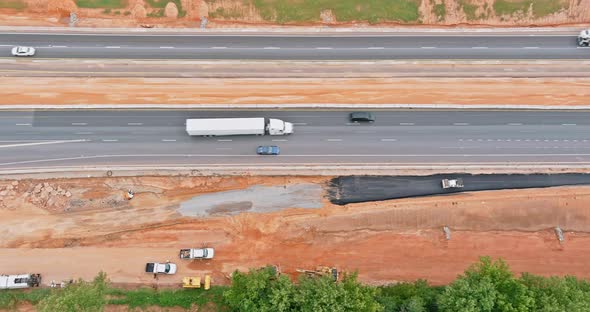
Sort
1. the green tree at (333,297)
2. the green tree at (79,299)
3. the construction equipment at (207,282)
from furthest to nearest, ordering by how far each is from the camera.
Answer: the construction equipment at (207,282) → the green tree at (333,297) → the green tree at (79,299)

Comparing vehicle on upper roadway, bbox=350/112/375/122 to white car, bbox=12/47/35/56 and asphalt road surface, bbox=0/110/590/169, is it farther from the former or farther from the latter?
white car, bbox=12/47/35/56

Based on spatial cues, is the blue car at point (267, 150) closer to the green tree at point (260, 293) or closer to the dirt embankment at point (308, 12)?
the green tree at point (260, 293)

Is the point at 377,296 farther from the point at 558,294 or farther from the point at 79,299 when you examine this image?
the point at 79,299

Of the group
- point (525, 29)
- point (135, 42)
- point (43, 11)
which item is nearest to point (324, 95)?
point (135, 42)

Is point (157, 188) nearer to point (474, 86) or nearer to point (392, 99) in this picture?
point (392, 99)

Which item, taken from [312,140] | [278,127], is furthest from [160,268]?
[312,140]

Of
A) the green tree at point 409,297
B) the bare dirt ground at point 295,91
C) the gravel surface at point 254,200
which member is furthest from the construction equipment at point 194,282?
the bare dirt ground at point 295,91
